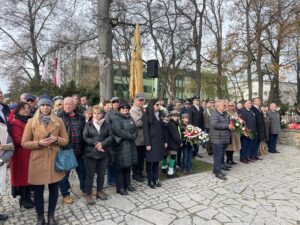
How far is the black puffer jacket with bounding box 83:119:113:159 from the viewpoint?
4.55 metres

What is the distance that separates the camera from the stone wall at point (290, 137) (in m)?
11.1

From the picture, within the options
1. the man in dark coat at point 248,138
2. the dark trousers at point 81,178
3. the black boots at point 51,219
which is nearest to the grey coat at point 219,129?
the man in dark coat at point 248,138

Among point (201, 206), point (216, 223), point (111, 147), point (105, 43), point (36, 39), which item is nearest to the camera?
point (216, 223)

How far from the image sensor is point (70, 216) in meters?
4.14

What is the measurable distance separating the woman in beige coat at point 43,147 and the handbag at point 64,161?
57mm

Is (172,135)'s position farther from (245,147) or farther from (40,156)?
(245,147)

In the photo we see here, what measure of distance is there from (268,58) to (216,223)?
78.4 ft

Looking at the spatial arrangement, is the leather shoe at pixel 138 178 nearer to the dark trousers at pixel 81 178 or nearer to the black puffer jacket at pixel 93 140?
the dark trousers at pixel 81 178

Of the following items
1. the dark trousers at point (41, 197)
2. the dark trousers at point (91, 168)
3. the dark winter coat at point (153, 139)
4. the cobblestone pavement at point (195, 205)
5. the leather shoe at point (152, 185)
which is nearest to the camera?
the dark trousers at point (41, 197)

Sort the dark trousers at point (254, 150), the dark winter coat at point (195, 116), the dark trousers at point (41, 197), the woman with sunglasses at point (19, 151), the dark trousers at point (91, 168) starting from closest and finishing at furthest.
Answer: the dark trousers at point (41, 197) < the woman with sunglasses at point (19, 151) < the dark trousers at point (91, 168) < the dark trousers at point (254, 150) < the dark winter coat at point (195, 116)

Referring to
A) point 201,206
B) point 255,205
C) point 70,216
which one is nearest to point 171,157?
point 201,206

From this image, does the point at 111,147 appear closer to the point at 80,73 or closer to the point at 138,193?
the point at 138,193

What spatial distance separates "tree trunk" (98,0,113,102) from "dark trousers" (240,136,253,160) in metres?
4.93

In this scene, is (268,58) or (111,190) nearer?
(111,190)
